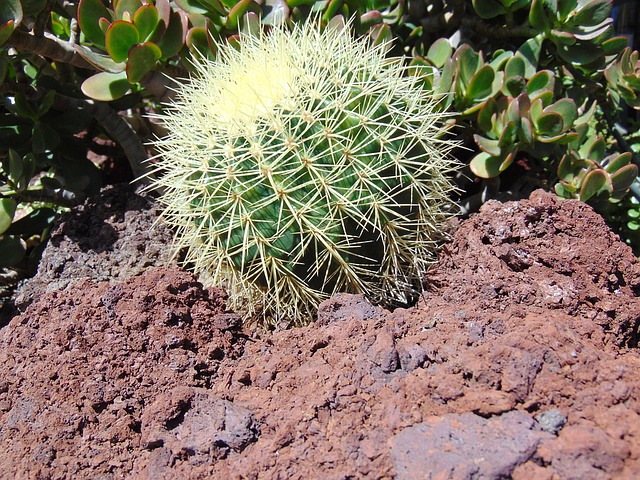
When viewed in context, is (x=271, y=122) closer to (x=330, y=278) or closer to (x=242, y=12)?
(x=330, y=278)

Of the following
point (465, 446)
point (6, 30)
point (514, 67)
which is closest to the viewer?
point (465, 446)

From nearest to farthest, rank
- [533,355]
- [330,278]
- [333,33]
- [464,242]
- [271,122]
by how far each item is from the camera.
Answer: [533,355], [271,122], [330,278], [464,242], [333,33]

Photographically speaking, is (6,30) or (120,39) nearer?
(6,30)

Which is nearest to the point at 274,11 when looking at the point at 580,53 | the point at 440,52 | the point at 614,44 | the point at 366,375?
the point at 440,52

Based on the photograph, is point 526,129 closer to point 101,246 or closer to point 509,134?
point 509,134

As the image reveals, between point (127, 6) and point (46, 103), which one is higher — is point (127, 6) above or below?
above

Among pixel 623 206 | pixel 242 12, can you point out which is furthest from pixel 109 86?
pixel 623 206

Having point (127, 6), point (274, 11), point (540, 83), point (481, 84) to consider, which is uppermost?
point (127, 6)
